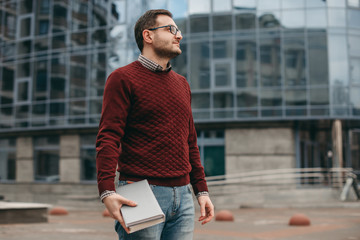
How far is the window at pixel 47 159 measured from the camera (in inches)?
1006

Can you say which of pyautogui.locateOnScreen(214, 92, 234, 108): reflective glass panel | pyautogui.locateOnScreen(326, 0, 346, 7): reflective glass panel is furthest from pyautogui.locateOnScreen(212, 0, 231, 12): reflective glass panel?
pyautogui.locateOnScreen(326, 0, 346, 7): reflective glass panel

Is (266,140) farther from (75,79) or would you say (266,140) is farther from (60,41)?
(60,41)

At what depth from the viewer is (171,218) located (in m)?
2.73

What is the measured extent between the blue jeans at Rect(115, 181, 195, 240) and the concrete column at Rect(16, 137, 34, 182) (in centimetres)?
2455

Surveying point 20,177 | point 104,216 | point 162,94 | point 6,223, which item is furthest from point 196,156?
point 20,177

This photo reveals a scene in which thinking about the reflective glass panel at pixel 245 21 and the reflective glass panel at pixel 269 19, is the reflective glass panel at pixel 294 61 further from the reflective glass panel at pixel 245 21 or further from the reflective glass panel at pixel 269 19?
the reflective glass panel at pixel 245 21

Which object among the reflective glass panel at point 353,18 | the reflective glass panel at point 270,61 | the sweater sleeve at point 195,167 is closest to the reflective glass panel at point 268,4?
the reflective glass panel at point 270,61

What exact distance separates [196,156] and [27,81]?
24978mm

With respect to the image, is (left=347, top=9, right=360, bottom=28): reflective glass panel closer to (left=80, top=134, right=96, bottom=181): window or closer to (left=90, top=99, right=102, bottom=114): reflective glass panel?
(left=90, top=99, right=102, bottom=114): reflective glass panel

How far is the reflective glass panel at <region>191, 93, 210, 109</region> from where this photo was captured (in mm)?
22625

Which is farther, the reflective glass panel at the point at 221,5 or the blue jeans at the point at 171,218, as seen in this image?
the reflective glass panel at the point at 221,5

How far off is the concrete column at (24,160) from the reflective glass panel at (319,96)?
1390cm

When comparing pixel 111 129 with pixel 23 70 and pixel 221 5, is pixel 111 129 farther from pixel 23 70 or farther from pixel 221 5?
pixel 23 70

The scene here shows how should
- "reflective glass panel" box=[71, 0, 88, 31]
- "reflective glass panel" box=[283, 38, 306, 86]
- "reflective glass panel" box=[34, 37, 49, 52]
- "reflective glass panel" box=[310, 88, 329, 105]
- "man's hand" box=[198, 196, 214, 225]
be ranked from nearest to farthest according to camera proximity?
1. "man's hand" box=[198, 196, 214, 225]
2. "reflective glass panel" box=[310, 88, 329, 105]
3. "reflective glass panel" box=[283, 38, 306, 86]
4. "reflective glass panel" box=[71, 0, 88, 31]
5. "reflective glass panel" box=[34, 37, 49, 52]
